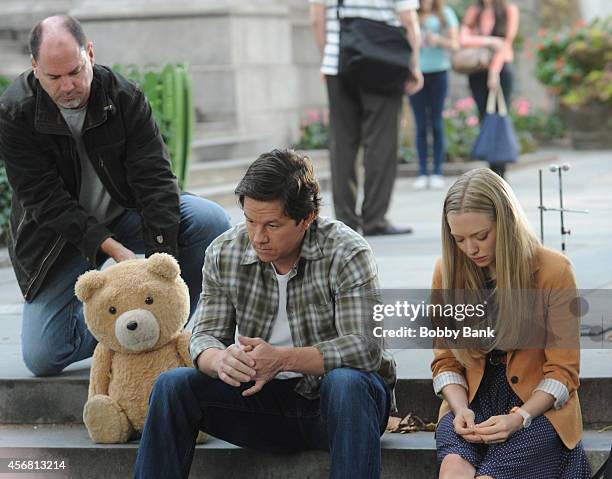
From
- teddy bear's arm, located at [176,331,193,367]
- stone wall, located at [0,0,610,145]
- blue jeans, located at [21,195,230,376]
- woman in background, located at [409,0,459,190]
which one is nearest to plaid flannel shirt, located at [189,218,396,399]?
teddy bear's arm, located at [176,331,193,367]

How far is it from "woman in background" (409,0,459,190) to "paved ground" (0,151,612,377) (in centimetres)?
51

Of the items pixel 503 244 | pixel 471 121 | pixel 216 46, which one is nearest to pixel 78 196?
pixel 503 244

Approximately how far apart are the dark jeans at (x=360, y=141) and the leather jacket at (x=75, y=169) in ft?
9.98

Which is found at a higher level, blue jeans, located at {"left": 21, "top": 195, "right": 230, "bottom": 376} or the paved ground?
blue jeans, located at {"left": 21, "top": 195, "right": 230, "bottom": 376}

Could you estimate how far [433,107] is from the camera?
36.3ft

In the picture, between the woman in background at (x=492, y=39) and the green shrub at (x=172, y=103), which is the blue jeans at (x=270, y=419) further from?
the woman in background at (x=492, y=39)

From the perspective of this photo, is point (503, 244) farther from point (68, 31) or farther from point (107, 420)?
point (68, 31)

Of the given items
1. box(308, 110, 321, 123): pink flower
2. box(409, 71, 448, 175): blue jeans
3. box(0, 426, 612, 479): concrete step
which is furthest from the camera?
box(308, 110, 321, 123): pink flower

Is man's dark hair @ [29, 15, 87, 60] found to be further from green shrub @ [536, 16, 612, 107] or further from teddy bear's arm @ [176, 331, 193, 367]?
green shrub @ [536, 16, 612, 107]

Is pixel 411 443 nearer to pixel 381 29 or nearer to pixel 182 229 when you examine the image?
pixel 182 229

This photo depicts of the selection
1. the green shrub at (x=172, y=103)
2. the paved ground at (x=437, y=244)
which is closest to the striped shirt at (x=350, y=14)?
the paved ground at (x=437, y=244)

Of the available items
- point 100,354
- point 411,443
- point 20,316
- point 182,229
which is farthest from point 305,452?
point 20,316

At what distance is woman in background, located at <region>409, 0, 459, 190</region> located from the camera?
10.9 m

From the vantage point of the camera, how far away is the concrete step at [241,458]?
427cm
